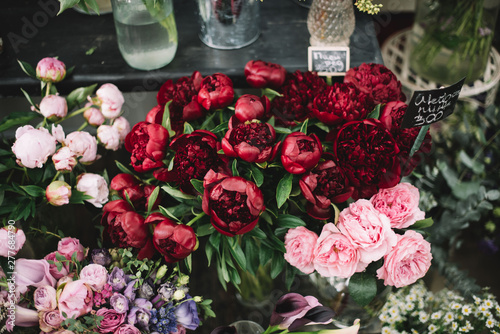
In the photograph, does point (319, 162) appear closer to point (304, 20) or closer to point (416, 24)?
point (304, 20)

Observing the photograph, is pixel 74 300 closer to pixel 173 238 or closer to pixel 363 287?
pixel 173 238

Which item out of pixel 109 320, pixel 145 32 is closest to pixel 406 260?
pixel 109 320

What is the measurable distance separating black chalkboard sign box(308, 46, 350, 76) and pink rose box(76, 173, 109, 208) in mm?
550

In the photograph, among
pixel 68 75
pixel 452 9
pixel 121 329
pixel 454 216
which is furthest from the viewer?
pixel 452 9

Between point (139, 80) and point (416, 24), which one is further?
point (416, 24)

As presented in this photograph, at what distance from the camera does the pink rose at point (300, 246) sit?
0.82 meters

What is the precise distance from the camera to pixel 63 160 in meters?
0.86

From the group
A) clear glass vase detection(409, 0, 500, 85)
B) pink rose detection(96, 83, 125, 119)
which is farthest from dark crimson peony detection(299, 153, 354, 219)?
clear glass vase detection(409, 0, 500, 85)

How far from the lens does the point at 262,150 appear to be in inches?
29.8

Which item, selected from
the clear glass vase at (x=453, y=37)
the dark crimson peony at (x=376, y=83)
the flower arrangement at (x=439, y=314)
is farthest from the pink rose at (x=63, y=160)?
the clear glass vase at (x=453, y=37)

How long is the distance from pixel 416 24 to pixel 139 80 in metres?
1.01

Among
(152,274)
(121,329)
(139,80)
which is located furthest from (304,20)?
(121,329)

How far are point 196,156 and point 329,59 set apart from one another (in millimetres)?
474

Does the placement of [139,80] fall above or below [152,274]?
above
